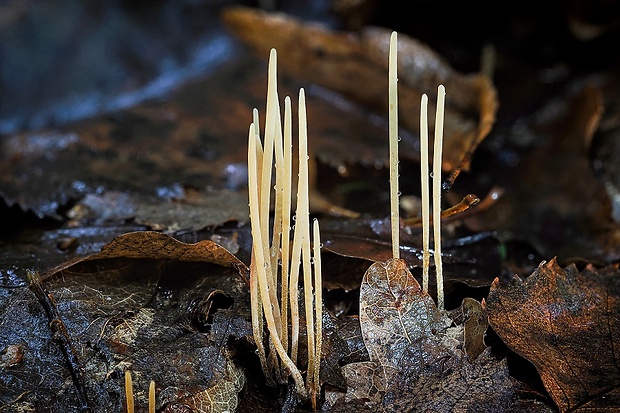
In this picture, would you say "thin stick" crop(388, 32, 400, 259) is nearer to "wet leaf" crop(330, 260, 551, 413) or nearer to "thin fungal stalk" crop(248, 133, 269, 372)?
"wet leaf" crop(330, 260, 551, 413)

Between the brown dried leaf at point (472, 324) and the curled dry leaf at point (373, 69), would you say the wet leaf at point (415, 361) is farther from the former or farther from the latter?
the curled dry leaf at point (373, 69)

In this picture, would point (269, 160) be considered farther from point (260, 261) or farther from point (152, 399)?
point (152, 399)

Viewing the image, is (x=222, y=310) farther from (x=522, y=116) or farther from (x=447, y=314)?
(x=522, y=116)

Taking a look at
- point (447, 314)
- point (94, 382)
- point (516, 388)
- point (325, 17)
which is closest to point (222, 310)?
point (94, 382)

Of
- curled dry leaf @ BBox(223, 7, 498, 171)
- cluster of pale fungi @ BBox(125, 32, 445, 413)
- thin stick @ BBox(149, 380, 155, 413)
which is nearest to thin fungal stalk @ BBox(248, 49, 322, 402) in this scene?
cluster of pale fungi @ BBox(125, 32, 445, 413)

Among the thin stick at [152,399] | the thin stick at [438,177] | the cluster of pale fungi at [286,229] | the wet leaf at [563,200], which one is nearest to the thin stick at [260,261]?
the cluster of pale fungi at [286,229]

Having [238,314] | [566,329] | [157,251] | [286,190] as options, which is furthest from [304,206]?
[566,329]
